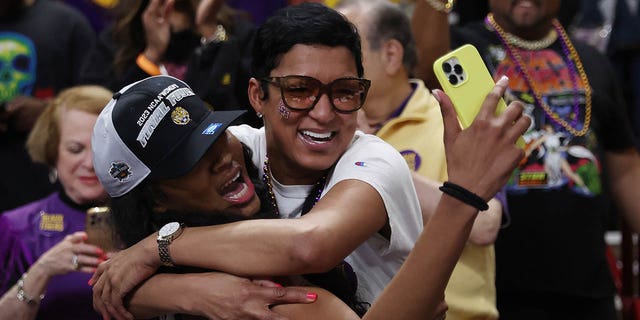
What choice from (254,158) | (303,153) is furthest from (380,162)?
(254,158)

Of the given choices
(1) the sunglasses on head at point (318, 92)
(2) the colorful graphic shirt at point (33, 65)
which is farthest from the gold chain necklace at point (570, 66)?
(2) the colorful graphic shirt at point (33, 65)

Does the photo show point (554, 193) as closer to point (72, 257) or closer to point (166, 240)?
point (72, 257)

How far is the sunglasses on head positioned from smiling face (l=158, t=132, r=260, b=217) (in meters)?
0.22

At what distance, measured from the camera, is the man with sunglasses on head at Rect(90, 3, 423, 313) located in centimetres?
250

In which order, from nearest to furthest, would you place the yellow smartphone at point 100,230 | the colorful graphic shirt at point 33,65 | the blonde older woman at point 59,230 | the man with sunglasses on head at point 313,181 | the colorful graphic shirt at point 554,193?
the man with sunglasses on head at point 313,181
the yellow smartphone at point 100,230
the blonde older woman at point 59,230
the colorful graphic shirt at point 554,193
the colorful graphic shirt at point 33,65

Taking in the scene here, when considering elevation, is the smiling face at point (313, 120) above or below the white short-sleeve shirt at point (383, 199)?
above

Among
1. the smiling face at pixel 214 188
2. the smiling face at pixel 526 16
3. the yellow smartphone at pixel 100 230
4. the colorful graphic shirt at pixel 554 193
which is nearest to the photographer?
the smiling face at pixel 214 188

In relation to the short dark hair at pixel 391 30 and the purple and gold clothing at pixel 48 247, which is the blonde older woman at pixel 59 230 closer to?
the purple and gold clothing at pixel 48 247

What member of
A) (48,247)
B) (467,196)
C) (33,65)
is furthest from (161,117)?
(33,65)

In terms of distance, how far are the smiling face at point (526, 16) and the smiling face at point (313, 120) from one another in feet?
5.46

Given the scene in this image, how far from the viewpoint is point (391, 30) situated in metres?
4.02

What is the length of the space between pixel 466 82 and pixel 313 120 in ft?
2.12

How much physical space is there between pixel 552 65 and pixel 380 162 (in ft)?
6.00

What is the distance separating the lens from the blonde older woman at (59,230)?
3.50 m
